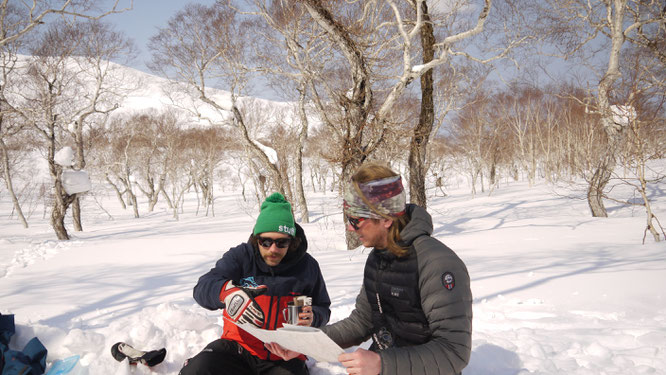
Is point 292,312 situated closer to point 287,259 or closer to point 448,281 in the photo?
point 287,259

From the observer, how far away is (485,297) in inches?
156

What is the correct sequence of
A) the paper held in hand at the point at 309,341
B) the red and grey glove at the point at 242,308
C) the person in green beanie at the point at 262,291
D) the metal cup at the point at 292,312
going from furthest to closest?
the metal cup at the point at 292,312, the person in green beanie at the point at 262,291, the red and grey glove at the point at 242,308, the paper held in hand at the point at 309,341

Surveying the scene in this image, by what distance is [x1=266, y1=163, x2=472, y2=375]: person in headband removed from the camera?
4.22 ft

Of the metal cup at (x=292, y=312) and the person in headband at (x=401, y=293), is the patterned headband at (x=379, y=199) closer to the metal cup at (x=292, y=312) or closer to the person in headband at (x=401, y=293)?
the person in headband at (x=401, y=293)

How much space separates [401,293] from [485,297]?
2.97 meters

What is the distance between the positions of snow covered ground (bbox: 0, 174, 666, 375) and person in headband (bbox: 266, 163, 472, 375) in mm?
875

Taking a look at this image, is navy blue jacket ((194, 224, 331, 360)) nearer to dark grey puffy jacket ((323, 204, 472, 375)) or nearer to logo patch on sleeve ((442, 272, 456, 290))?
dark grey puffy jacket ((323, 204, 472, 375))

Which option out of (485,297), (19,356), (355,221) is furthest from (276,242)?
(485,297)

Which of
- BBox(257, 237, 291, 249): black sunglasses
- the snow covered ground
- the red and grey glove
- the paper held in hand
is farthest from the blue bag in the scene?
the paper held in hand

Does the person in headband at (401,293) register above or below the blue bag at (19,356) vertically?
above

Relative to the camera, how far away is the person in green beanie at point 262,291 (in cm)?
192

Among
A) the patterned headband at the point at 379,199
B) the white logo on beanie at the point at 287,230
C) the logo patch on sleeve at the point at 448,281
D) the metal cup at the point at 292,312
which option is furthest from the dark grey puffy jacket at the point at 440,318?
the white logo on beanie at the point at 287,230

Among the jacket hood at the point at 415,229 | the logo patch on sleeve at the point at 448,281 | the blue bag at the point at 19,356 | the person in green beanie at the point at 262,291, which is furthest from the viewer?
the blue bag at the point at 19,356

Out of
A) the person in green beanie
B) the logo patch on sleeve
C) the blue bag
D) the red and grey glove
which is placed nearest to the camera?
the logo patch on sleeve
